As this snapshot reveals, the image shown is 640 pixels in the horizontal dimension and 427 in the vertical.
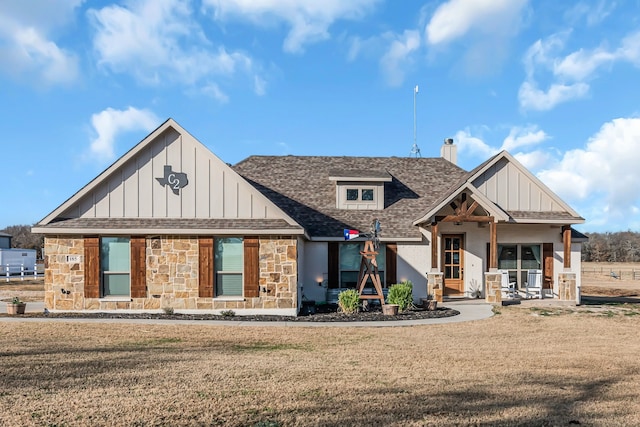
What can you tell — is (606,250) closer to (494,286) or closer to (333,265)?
(494,286)

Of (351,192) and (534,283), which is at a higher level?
(351,192)

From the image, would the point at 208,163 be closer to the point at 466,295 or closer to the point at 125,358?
the point at 125,358

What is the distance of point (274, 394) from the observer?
23.7 ft

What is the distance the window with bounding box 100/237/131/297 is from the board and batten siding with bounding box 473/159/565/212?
1293 cm

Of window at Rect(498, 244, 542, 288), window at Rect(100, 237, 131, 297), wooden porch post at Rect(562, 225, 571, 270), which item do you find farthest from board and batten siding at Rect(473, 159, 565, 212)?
window at Rect(100, 237, 131, 297)

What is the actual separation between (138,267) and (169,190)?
250 cm

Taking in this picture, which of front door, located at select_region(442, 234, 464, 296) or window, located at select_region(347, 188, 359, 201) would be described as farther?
window, located at select_region(347, 188, 359, 201)

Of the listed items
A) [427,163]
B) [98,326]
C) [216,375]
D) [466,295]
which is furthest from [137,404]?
[427,163]

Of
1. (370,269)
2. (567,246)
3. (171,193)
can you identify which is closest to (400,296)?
(370,269)

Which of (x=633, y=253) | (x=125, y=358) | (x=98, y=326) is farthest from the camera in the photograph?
(x=633, y=253)

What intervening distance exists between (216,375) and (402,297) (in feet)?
33.1

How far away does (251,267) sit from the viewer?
16297mm

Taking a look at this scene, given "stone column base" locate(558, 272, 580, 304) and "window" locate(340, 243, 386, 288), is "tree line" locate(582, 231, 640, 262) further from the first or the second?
"window" locate(340, 243, 386, 288)

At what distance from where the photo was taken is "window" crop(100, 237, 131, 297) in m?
16.5
